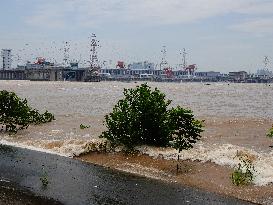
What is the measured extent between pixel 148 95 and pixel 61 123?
47.2 ft

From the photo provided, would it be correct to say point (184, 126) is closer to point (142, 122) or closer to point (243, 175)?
point (243, 175)

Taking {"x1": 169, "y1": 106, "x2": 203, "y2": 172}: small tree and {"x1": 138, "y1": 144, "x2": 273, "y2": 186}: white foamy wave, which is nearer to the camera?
{"x1": 169, "y1": 106, "x2": 203, "y2": 172}: small tree

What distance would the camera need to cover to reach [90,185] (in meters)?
13.9

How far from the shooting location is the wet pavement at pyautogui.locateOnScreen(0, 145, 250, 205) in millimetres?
12367

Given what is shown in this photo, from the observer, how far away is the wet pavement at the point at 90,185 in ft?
40.6

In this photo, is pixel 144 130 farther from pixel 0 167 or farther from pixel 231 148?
pixel 0 167

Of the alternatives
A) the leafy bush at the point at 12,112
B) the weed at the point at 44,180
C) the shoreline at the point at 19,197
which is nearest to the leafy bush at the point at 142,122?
the weed at the point at 44,180

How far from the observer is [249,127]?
31.2 m

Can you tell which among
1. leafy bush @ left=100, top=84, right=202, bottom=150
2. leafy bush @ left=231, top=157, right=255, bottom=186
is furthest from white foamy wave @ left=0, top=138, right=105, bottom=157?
leafy bush @ left=231, top=157, right=255, bottom=186

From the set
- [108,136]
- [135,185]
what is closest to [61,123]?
[108,136]

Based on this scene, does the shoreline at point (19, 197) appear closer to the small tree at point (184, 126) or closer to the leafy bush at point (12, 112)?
the small tree at point (184, 126)

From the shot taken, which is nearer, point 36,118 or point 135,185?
point 135,185

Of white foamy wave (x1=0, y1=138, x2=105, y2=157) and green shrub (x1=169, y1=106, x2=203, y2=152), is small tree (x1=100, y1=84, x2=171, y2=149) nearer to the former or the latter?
white foamy wave (x1=0, y1=138, x2=105, y2=157)

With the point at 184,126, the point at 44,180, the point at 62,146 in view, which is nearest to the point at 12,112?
the point at 62,146
